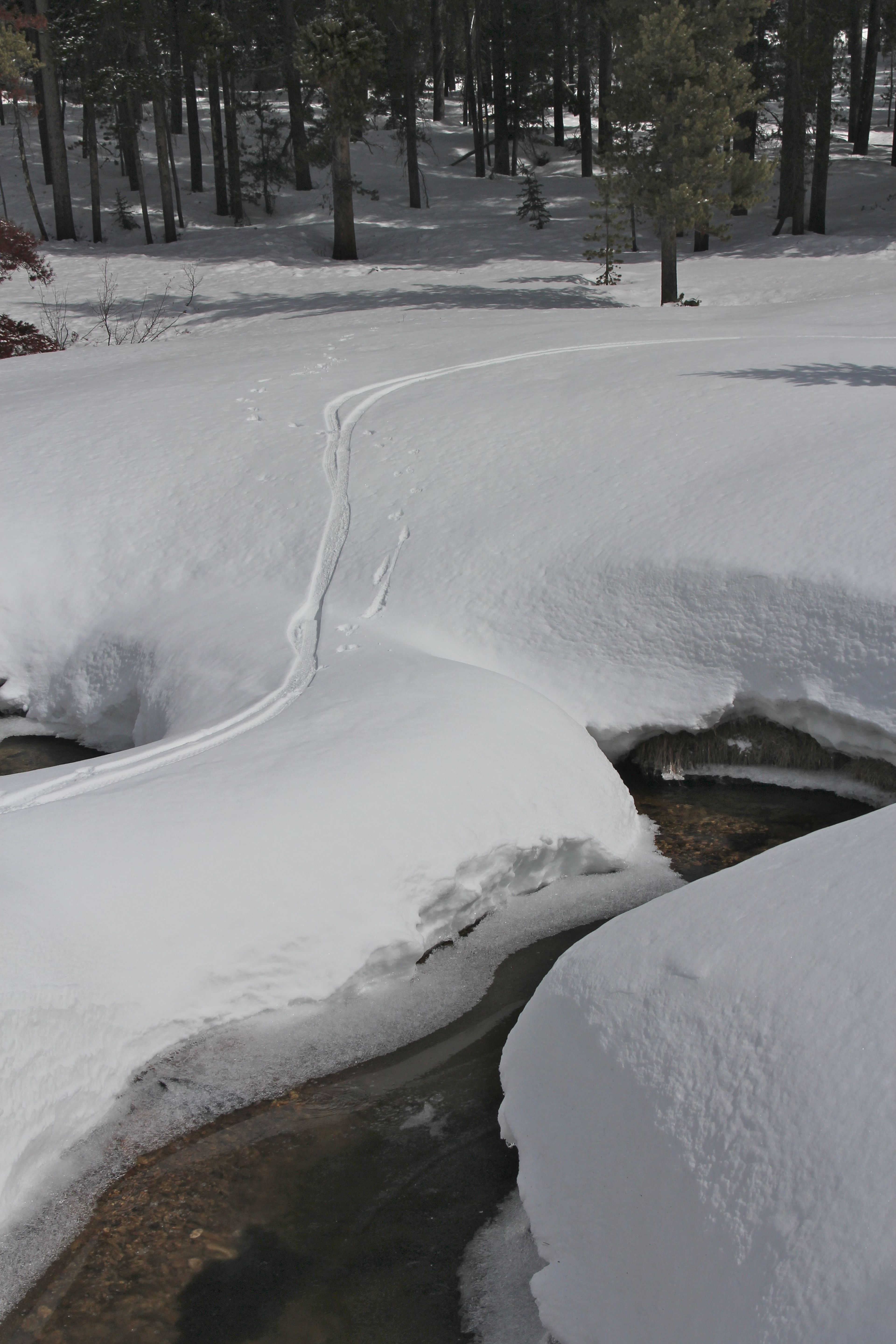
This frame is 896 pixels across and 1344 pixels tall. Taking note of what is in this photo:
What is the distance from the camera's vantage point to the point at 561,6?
28.6 metres

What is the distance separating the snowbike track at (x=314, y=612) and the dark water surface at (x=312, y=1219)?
189 cm

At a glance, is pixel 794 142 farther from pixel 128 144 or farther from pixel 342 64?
pixel 128 144

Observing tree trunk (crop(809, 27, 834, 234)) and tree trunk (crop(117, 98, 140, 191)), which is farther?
tree trunk (crop(117, 98, 140, 191))

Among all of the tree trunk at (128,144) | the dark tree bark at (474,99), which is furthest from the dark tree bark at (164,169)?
the dark tree bark at (474,99)

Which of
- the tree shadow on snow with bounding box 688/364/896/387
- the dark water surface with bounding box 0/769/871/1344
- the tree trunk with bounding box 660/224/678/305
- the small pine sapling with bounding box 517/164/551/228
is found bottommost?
the dark water surface with bounding box 0/769/871/1344

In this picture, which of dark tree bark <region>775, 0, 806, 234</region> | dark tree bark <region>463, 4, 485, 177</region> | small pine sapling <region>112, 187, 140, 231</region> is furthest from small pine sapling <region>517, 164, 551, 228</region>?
small pine sapling <region>112, 187, 140, 231</region>

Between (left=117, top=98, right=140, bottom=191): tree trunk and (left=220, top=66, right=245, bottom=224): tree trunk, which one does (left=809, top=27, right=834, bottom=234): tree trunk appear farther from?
(left=117, top=98, right=140, bottom=191): tree trunk

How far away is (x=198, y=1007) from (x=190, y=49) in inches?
1044

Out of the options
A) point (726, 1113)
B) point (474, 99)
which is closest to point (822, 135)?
point (474, 99)

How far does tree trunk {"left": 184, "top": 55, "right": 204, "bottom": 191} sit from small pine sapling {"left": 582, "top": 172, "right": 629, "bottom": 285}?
10.4 m

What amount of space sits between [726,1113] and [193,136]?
30.2 meters

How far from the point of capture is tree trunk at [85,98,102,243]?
23953 mm

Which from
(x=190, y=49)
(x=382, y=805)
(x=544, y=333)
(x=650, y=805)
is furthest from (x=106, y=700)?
(x=190, y=49)

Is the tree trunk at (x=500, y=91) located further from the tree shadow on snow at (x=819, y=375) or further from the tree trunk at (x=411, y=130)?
the tree shadow on snow at (x=819, y=375)
